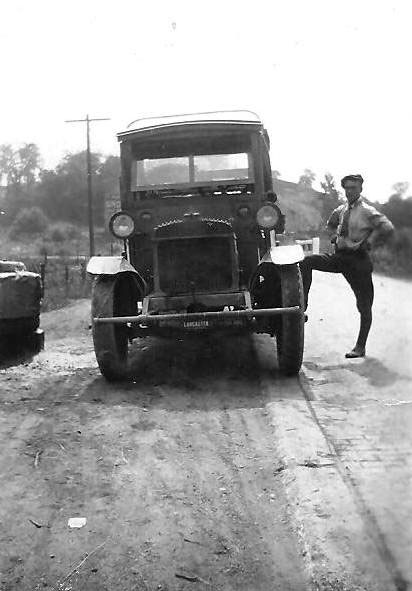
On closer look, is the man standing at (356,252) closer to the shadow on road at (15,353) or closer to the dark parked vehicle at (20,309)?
the dark parked vehicle at (20,309)

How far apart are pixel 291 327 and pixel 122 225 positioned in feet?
6.73

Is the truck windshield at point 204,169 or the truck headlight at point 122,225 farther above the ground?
the truck windshield at point 204,169

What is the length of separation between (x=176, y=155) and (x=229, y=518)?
454 cm

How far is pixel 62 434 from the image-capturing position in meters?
4.25

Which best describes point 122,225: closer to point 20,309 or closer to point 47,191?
point 20,309

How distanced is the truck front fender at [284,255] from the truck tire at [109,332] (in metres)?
1.40

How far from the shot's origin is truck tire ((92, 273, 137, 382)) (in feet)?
18.8

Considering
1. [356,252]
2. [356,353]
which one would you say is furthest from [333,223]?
[356,353]

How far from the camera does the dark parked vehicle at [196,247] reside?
18.9ft

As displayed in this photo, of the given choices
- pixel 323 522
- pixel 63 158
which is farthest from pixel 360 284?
pixel 63 158

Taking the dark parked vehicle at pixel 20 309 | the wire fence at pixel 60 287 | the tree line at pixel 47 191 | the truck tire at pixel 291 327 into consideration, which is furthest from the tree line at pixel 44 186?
the truck tire at pixel 291 327

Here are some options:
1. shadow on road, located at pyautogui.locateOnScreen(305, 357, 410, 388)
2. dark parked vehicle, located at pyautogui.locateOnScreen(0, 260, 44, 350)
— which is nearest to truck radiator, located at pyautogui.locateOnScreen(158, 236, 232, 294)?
shadow on road, located at pyautogui.locateOnScreen(305, 357, 410, 388)

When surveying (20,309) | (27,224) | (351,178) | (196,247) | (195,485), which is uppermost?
(351,178)

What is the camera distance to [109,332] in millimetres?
5730
